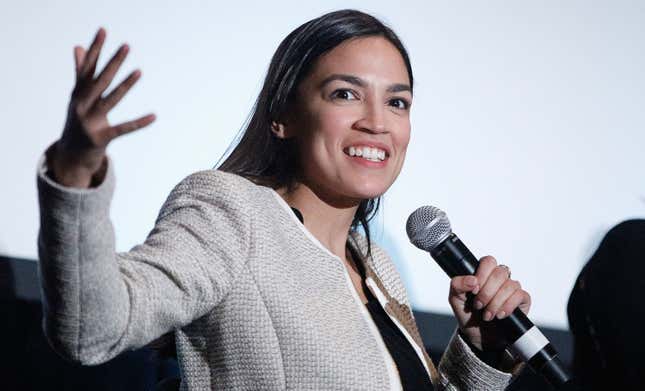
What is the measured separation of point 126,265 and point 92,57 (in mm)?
310

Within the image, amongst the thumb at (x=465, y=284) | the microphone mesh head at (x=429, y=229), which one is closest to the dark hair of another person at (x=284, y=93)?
the microphone mesh head at (x=429, y=229)

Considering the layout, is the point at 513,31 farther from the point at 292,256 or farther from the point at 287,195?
the point at 292,256

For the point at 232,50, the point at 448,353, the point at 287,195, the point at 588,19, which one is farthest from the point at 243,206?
the point at 588,19

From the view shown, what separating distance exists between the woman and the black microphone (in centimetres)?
3

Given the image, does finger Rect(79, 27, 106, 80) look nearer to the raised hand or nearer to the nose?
the raised hand

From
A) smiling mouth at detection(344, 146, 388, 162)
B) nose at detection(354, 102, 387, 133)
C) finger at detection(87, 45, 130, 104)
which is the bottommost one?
smiling mouth at detection(344, 146, 388, 162)

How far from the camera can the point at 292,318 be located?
1.39m

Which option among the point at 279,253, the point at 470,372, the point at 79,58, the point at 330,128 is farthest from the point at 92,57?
the point at 470,372

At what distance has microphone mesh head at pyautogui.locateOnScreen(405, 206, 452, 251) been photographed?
1.58 m

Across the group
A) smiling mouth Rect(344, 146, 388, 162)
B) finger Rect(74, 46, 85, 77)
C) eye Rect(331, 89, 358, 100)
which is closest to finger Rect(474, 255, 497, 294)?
smiling mouth Rect(344, 146, 388, 162)

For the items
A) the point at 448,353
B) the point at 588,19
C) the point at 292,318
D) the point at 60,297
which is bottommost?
the point at 448,353

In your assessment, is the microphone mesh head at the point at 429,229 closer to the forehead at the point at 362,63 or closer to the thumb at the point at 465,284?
the thumb at the point at 465,284

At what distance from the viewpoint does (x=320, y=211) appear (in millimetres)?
1765

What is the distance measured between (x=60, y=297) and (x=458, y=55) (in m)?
1.62
